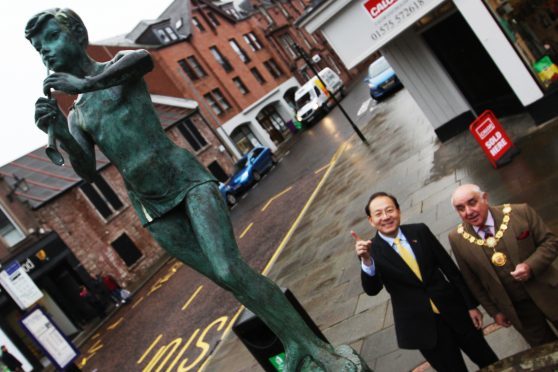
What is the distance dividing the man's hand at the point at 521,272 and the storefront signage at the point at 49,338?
969 centimetres

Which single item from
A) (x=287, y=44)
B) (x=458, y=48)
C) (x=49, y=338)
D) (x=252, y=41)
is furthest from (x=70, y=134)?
(x=287, y=44)

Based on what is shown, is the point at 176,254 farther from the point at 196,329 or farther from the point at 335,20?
the point at 335,20

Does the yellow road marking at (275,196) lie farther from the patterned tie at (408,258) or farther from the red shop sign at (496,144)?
the patterned tie at (408,258)

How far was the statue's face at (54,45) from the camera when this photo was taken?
3.16 metres

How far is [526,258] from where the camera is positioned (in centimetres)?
313

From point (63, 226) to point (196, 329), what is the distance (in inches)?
578

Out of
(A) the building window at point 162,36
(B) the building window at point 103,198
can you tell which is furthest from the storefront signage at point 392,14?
(A) the building window at point 162,36

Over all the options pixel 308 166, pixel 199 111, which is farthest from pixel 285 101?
pixel 308 166

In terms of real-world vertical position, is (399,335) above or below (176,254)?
below

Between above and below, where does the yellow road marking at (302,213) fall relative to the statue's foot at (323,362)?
below

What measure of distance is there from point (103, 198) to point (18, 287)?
1425 centimetres

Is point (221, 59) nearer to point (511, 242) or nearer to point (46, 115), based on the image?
point (46, 115)

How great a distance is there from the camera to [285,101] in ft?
142

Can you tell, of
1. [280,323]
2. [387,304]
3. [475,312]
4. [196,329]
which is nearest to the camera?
[280,323]
